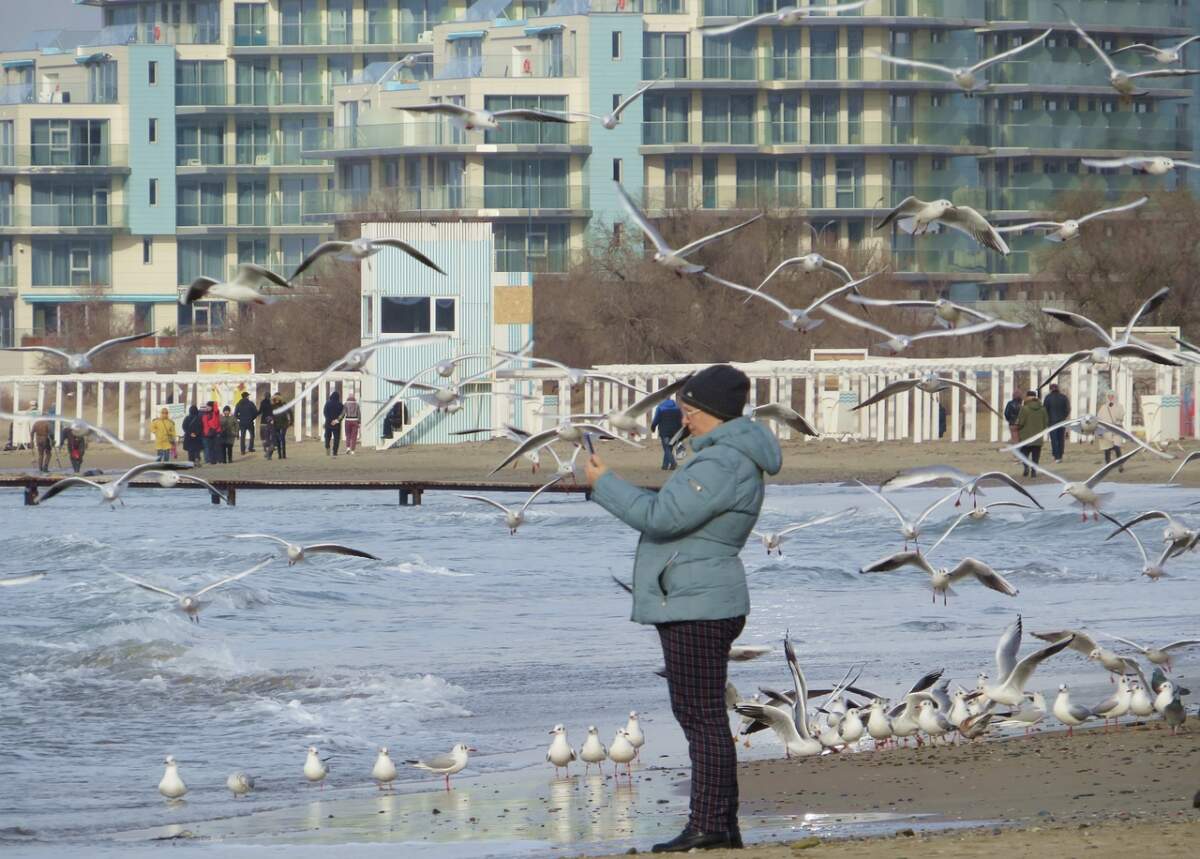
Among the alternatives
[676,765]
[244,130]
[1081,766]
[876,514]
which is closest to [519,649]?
[676,765]

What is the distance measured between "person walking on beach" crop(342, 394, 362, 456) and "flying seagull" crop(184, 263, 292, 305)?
125 feet

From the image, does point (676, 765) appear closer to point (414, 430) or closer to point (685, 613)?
point (685, 613)

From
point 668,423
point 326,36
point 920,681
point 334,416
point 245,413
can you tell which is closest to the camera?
point 920,681

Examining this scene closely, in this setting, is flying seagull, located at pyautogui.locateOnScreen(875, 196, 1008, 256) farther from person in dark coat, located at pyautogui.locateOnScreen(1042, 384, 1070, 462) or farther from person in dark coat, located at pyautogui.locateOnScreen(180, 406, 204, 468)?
person in dark coat, located at pyautogui.locateOnScreen(180, 406, 204, 468)

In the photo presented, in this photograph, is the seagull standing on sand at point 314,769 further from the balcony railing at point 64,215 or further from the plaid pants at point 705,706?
the balcony railing at point 64,215

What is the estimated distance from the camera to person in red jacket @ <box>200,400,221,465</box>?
48.3m

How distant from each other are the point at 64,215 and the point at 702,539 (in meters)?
86.3

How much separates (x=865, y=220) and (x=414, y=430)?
31.9m

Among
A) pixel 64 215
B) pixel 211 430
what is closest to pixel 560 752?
pixel 211 430

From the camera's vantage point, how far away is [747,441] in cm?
805

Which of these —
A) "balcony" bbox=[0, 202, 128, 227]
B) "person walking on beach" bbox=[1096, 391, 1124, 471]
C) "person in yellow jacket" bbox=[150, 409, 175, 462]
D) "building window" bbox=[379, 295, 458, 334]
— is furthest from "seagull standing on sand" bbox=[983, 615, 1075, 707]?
"balcony" bbox=[0, 202, 128, 227]

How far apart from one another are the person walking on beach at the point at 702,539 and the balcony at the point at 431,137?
7374cm

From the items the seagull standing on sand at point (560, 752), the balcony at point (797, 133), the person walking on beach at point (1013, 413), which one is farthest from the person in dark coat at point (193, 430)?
the seagull standing on sand at point (560, 752)

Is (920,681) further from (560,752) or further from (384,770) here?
(384,770)
